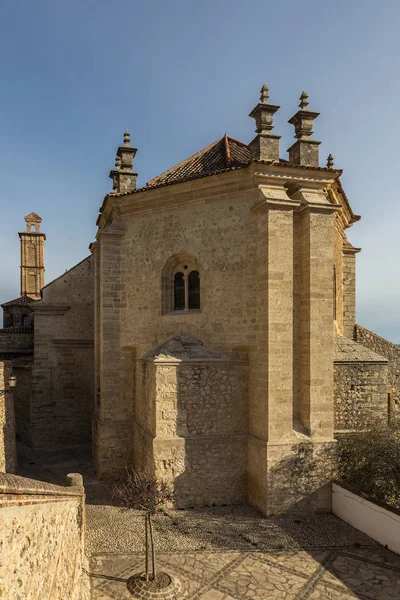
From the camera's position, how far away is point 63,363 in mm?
17141

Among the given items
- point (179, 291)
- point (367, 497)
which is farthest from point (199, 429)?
point (367, 497)

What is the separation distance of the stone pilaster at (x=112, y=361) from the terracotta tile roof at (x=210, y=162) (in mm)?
2517

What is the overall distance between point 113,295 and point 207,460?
230 inches

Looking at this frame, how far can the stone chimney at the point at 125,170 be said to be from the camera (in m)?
13.8

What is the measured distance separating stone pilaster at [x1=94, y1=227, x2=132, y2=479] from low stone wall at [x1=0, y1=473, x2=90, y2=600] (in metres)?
6.85

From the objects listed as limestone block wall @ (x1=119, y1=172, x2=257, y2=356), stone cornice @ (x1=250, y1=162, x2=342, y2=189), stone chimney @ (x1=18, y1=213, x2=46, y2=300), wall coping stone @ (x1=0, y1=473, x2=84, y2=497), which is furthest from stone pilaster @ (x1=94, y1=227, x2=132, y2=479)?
stone chimney @ (x1=18, y1=213, x2=46, y2=300)

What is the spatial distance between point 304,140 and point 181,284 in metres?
5.53

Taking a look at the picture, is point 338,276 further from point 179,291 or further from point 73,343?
point 73,343

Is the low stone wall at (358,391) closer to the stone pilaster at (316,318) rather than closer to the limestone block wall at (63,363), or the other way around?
the stone pilaster at (316,318)

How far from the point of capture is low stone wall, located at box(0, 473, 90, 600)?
3.55 metres

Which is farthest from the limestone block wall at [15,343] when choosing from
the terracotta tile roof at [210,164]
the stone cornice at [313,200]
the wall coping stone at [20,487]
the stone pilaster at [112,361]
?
the wall coping stone at [20,487]

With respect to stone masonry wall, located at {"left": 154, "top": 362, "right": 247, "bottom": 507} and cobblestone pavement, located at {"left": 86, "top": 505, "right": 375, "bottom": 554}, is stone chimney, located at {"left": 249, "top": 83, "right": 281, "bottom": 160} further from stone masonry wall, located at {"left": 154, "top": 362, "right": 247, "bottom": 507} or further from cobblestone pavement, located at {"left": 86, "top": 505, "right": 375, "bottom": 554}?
cobblestone pavement, located at {"left": 86, "top": 505, "right": 375, "bottom": 554}

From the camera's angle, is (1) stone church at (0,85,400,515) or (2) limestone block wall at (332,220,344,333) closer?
(1) stone church at (0,85,400,515)

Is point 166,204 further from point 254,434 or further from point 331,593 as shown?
point 331,593
